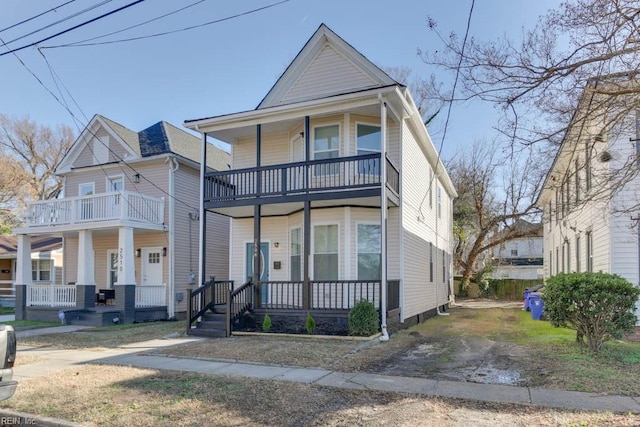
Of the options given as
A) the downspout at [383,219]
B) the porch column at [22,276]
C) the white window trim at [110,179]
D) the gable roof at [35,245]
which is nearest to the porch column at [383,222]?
the downspout at [383,219]

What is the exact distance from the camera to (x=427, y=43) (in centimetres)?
905

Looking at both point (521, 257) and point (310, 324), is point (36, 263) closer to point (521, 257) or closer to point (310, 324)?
point (310, 324)

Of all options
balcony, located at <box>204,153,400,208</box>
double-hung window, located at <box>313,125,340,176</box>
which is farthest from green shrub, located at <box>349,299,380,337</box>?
double-hung window, located at <box>313,125,340,176</box>

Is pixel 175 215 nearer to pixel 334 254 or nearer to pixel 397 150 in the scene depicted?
pixel 334 254

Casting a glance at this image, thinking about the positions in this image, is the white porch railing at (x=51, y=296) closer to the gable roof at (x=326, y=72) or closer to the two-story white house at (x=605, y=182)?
the gable roof at (x=326, y=72)

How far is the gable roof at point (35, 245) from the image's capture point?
2603 centimetres

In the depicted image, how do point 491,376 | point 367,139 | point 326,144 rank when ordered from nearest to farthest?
point 491,376 < point 367,139 < point 326,144

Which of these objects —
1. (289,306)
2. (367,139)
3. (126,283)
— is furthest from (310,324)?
(126,283)

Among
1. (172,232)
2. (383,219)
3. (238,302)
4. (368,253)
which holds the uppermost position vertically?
(383,219)

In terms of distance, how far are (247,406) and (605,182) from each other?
7662mm

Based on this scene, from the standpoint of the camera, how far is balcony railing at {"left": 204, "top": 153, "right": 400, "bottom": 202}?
1235 centimetres

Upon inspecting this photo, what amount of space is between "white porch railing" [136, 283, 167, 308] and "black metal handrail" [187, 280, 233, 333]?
4917 millimetres

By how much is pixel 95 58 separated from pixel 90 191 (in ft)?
23.6

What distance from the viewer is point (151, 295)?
685 inches
